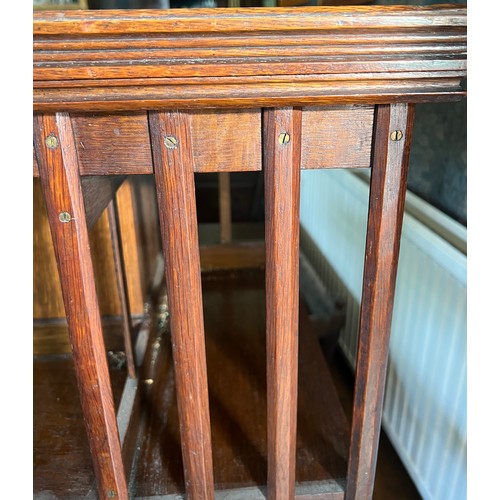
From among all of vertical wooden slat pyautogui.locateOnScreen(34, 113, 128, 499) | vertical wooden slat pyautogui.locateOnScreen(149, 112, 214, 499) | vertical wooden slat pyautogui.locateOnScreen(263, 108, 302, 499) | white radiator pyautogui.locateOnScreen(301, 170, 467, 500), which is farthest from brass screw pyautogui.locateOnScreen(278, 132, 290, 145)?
white radiator pyautogui.locateOnScreen(301, 170, 467, 500)

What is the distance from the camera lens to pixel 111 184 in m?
0.81

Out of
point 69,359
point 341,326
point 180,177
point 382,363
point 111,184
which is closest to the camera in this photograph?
point 180,177

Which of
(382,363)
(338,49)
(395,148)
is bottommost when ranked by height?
(382,363)

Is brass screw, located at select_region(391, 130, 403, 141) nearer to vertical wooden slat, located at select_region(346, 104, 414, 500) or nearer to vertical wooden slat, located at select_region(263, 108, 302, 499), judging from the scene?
vertical wooden slat, located at select_region(346, 104, 414, 500)

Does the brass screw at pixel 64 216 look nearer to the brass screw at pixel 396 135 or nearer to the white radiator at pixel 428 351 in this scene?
the brass screw at pixel 396 135

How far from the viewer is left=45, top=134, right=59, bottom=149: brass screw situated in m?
0.53

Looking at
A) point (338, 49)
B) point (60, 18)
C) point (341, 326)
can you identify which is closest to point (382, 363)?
point (338, 49)

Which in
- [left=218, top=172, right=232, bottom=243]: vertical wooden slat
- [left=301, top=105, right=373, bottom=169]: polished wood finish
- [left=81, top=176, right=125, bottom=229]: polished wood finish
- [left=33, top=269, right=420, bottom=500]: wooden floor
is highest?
[left=301, top=105, right=373, bottom=169]: polished wood finish

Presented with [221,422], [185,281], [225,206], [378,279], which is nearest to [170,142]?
[185,281]

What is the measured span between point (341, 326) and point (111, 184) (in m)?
0.88

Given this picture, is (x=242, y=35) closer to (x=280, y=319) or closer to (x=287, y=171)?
(x=287, y=171)

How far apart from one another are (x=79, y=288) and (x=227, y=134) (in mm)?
263

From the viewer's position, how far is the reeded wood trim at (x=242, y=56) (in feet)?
1.51

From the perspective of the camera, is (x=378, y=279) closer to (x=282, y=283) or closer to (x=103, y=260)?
(x=282, y=283)
